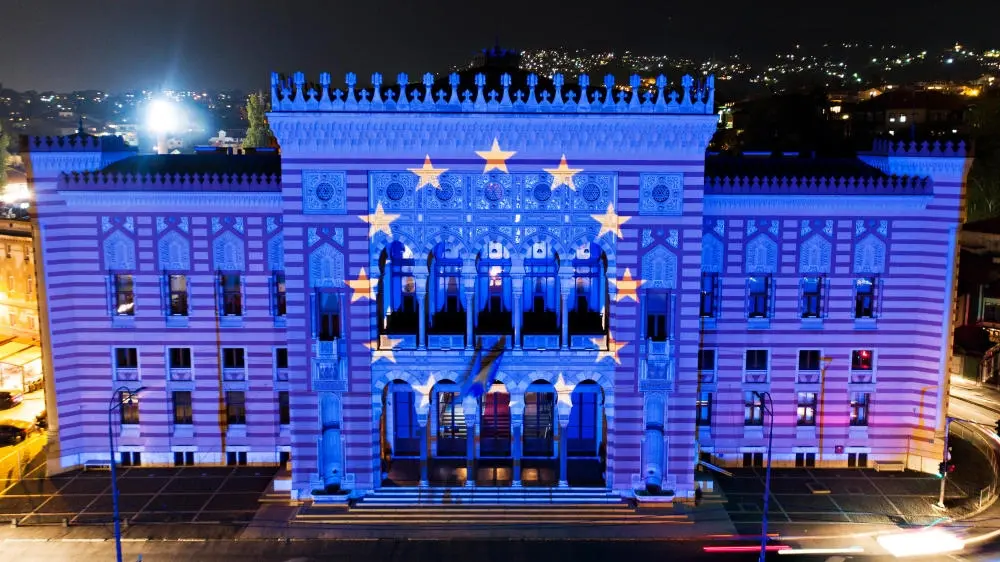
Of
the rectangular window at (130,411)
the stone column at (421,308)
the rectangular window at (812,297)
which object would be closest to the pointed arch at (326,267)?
the stone column at (421,308)

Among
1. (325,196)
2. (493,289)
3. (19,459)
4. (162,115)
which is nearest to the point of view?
(325,196)

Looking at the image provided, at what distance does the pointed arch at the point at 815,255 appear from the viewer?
116 ft

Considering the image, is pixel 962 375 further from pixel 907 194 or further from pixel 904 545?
pixel 904 545

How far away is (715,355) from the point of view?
118ft

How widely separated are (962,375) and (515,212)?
37.6m

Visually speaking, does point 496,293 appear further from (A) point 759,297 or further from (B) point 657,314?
(A) point 759,297

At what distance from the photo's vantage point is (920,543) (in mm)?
29953

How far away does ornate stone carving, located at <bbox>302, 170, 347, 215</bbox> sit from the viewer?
31156 mm

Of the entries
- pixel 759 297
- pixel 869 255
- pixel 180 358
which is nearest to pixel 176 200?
pixel 180 358

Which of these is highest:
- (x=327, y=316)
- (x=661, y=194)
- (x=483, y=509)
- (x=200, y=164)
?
(x=200, y=164)

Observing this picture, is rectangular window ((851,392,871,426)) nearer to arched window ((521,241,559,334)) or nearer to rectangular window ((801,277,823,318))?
rectangular window ((801,277,823,318))

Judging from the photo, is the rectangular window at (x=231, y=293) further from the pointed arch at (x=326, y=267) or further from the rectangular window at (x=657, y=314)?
the rectangular window at (x=657, y=314)

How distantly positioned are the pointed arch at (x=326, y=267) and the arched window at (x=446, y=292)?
12.0 feet

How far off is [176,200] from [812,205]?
27412mm
